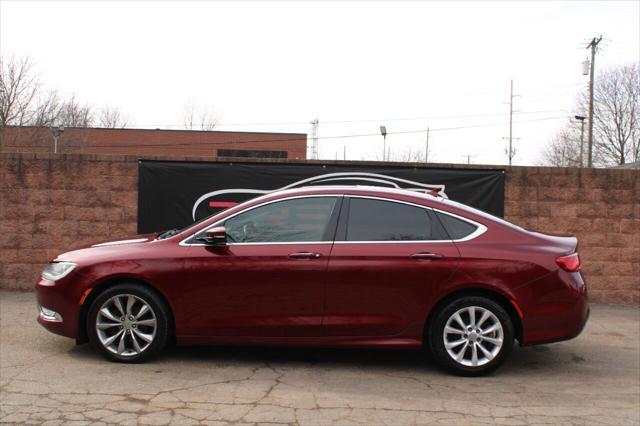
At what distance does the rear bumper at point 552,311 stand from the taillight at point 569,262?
0.18 feet

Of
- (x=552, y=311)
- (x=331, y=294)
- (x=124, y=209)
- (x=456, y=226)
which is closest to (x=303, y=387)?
(x=331, y=294)

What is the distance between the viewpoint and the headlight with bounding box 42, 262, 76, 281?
17.2 ft

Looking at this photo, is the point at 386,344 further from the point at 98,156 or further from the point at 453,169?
the point at 98,156

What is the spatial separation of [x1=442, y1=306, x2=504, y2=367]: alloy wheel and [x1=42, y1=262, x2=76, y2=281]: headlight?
3.49 m

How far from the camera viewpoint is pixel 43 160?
8727 millimetres

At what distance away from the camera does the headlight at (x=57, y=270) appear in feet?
17.2

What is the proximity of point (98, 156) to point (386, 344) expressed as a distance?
5.82 metres

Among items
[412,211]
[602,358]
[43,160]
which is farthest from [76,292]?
[602,358]

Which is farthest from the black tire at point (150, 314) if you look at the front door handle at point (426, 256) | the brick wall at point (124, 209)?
the brick wall at point (124, 209)

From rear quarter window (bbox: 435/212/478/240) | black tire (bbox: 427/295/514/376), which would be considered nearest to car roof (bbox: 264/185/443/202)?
rear quarter window (bbox: 435/212/478/240)

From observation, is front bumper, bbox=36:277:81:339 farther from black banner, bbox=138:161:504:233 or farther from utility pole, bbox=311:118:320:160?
utility pole, bbox=311:118:320:160

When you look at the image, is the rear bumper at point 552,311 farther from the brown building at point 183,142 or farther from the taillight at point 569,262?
the brown building at point 183,142

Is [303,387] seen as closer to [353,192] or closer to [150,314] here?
[150,314]

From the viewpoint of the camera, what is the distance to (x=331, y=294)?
5102 millimetres
